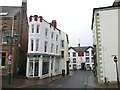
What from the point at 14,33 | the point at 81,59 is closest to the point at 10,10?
the point at 14,33

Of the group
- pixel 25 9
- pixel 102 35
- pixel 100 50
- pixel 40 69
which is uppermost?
pixel 25 9

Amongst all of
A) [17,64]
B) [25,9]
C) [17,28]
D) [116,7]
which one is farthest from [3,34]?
[116,7]

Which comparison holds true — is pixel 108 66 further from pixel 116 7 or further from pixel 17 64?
pixel 17 64

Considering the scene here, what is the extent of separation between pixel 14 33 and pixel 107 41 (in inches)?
636

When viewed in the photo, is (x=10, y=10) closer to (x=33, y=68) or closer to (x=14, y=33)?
(x=14, y=33)

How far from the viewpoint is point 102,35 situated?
72.7 ft

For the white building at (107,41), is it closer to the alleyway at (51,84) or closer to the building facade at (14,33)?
the alleyway at (51,84)

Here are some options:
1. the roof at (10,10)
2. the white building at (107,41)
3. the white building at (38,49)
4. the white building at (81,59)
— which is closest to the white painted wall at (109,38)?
the white building at (107,41)

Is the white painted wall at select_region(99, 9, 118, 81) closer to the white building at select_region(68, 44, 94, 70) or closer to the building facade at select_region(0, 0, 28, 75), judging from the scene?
the building facade at select_region(0, 0, 28, 75)

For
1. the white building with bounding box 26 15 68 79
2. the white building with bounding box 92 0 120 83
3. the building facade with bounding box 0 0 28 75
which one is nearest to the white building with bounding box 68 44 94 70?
the building facade with bounding box 0 0 28 75

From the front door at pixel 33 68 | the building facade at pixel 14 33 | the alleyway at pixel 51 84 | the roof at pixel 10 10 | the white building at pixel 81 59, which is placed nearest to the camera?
the alleyway at pixel 51 84

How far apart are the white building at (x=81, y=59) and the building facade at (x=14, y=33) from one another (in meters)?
39.9

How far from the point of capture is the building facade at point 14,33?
30.3 metres

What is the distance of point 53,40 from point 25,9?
27.8ft
